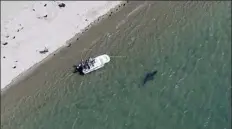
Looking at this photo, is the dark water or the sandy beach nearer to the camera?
the dark water

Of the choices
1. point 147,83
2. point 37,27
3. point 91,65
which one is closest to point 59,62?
point 91,65

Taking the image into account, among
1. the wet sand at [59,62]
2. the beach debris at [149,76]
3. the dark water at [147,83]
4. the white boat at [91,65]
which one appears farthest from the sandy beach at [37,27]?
the beach debris at [149,76]

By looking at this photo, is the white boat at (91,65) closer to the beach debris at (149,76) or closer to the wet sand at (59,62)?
the wet sand at (59,62)

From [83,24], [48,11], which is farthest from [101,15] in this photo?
[48,11]

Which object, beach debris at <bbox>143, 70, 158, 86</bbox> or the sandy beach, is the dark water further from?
the sandy beach

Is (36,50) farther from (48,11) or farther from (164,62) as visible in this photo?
(164,62)

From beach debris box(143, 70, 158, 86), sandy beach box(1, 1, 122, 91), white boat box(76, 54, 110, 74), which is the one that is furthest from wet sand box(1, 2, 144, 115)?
beach debris box(143, 70, 158, 86)
